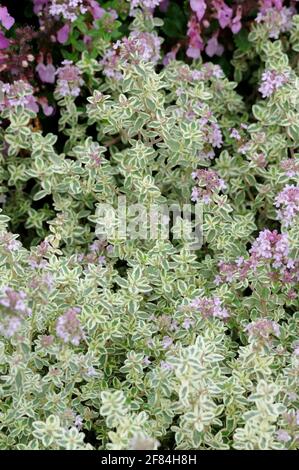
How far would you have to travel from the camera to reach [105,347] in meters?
2.02

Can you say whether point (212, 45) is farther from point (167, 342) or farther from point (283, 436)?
point (283, 436)

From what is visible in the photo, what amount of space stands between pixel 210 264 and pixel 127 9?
95 cm

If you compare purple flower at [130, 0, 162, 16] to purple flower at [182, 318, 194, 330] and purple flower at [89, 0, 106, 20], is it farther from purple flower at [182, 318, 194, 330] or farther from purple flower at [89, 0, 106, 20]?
purple flower at [182, 318, 194, 330]

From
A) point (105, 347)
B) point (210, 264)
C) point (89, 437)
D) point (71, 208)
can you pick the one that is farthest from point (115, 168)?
point (89, 437)

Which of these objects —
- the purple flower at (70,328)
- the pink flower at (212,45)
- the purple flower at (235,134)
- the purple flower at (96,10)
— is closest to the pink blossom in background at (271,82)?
the purple flower at (235,134)

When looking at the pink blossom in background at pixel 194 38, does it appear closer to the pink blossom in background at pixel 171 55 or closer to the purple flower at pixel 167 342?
the pink blossom in background at pixel 171 55

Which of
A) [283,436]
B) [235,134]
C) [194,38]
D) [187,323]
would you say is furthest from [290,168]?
[283,436]

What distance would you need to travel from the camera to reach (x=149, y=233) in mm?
2141

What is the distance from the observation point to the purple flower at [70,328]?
67.4 inches

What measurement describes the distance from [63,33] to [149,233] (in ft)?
2.39

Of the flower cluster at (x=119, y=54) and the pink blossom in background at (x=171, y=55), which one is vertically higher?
the pink blossom in background at (x=171, y=55)

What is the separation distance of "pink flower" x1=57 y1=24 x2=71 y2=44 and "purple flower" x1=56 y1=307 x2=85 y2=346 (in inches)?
41.3

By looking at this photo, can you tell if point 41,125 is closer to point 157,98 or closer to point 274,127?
point 157,98

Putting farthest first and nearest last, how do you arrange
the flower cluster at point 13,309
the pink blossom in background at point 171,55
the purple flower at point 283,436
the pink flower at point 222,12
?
the pink blossom in background at point 171,55 → the pink flower at point 222,12 → the purple flower at point 283,436 → the flower cluster at point 13,309
